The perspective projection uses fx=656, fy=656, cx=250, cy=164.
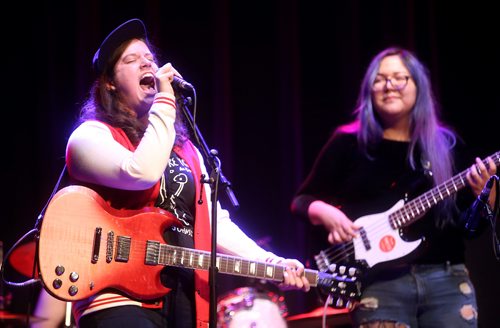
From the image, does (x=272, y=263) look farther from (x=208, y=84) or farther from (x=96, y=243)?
(x=208, y=84)

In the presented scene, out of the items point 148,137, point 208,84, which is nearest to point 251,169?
point 208,84

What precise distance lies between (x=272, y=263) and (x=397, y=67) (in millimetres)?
1559

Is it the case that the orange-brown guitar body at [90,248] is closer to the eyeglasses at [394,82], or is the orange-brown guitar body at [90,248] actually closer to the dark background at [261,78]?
the eyeglasses at [394,82]

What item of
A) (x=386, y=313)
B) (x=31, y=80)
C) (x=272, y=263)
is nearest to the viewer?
(x=272, y=263)

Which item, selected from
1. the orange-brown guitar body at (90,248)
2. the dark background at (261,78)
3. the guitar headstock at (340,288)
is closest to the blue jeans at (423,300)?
the guitar headstock at (340,288)

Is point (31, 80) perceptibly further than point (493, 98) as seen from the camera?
No

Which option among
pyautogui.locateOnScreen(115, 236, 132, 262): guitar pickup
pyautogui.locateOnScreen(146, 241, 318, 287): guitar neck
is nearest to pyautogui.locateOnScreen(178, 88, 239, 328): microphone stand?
pyautogui.locateOnScreen(146, 241, 318, 287): guitar neck

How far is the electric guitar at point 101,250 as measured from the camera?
227 centimetres

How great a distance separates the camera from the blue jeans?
3.20 meters

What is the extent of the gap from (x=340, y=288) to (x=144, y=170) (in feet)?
4.01

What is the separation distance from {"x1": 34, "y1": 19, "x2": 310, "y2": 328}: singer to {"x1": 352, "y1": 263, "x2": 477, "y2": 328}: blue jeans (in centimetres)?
50

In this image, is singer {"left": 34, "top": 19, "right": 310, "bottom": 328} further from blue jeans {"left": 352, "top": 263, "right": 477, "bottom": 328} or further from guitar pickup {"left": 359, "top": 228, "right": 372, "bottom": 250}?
guitar pickup {"left": 359, "top": 228, "right": 372, "bottom": 250}

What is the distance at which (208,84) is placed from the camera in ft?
16.4

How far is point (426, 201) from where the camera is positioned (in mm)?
3500
